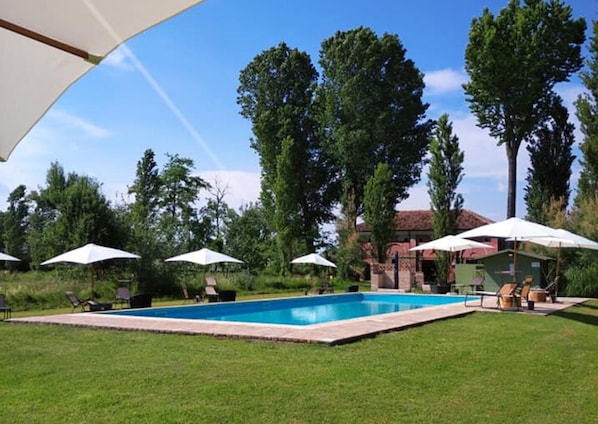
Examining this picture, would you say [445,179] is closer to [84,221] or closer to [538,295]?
[538,295]

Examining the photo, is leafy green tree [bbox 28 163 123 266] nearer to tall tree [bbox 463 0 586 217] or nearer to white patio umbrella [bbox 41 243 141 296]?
white patio umbrella [bbox 41 243 141 296]

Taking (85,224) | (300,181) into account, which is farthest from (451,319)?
(300,181)

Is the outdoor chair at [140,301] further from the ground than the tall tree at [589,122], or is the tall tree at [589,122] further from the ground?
the tall tree at [589,122]

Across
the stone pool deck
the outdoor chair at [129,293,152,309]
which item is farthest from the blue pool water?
the stone pool deck

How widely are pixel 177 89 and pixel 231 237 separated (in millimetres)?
25425

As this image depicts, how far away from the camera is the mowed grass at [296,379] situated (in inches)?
208

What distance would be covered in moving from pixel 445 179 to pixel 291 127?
43.5 ft

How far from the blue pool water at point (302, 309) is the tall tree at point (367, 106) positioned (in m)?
14.9

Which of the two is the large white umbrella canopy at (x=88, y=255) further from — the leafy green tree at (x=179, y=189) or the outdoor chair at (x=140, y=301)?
the leafy green tree at (x=179, y=189)

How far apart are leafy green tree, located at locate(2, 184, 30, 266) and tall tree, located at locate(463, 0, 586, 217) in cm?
4238

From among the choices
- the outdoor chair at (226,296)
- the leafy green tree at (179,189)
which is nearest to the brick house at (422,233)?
the leafy green tree at (179,189)

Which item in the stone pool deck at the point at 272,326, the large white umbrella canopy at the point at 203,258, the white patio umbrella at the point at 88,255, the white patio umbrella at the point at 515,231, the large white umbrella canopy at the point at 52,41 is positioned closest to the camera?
the large white umbrella canopy at the point at 52,41

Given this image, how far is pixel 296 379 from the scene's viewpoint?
6578mm

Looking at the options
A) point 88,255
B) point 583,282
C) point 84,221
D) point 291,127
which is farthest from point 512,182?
point 88,255
